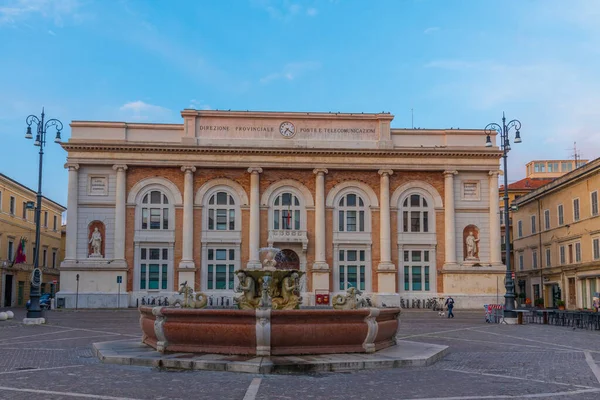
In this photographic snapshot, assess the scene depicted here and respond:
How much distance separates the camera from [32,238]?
6228 cm

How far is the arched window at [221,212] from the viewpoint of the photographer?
50625mm

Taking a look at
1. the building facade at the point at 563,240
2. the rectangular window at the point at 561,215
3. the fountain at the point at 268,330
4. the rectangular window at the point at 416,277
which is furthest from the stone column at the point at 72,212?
the rectangular window at the point at 561,215

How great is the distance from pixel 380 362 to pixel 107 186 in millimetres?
39187

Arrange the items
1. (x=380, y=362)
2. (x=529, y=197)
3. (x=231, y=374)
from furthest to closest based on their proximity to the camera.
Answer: (x=529, y=197), (x=380, y=362), (x=231, y=374)

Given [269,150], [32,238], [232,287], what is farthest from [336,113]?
[32,238]

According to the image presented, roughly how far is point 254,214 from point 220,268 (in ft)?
15.7

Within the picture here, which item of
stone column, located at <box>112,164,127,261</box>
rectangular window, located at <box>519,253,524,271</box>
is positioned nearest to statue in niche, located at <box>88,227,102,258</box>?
stone column, located at <box>112,164,127,261</box>

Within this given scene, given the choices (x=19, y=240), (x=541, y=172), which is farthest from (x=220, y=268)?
(x=541, y=172)

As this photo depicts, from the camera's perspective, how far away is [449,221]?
50812 millimetres

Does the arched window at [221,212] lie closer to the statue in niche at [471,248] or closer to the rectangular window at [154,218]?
the rectangular window at [154,218]

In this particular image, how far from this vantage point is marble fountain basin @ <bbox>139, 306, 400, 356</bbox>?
1435 centimetres

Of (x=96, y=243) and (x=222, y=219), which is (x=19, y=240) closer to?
(x=96, y=243)

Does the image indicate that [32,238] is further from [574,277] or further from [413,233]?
[574,277]

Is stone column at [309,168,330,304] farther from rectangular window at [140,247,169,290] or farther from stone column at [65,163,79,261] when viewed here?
stone column at [65,163,79,261]
